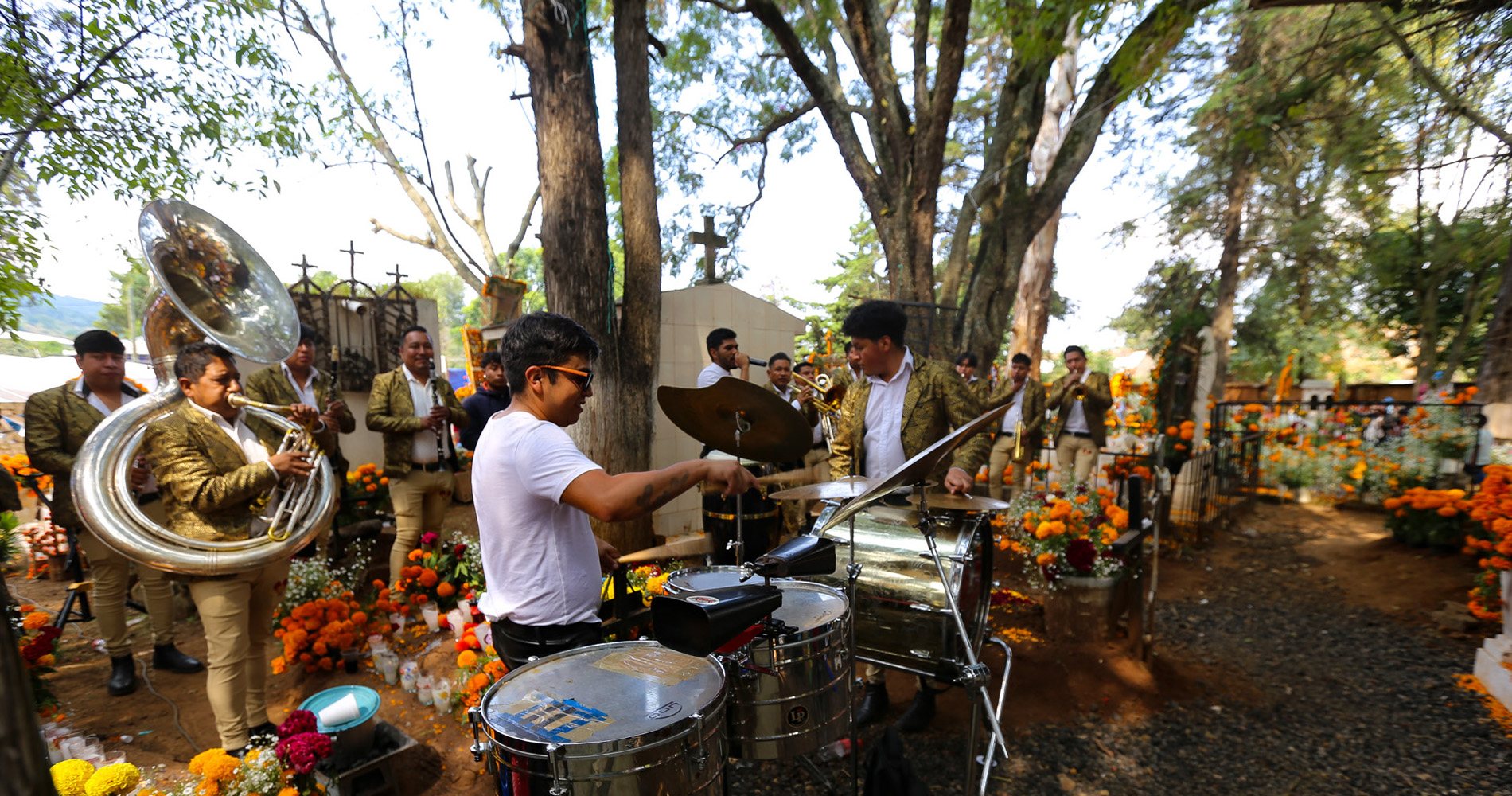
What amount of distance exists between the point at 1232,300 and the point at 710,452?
53.5ft

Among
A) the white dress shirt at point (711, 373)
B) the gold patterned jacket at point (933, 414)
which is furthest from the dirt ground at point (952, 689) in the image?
the white dress shirt at point (711, 373)

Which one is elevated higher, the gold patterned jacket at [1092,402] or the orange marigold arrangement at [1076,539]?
the gold patterned jacket at [1092,402]

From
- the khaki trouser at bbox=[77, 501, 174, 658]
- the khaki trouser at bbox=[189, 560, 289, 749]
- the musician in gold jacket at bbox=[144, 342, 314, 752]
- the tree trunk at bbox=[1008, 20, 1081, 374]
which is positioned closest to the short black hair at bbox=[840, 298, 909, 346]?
the musician in gold jacket at bbox=[144, 342, 314, 752]

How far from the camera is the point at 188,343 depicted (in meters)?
3.52

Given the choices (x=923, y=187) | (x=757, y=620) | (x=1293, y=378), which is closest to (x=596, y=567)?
(x=757, y=620)

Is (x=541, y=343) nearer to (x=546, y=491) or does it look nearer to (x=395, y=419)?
(x=546, y=491)

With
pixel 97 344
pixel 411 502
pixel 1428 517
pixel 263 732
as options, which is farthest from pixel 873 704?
pixel 1428 517

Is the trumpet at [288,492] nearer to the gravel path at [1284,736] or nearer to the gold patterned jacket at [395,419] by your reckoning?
the gold patterned jacket at [395,419]

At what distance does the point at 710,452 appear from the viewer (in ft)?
19.9

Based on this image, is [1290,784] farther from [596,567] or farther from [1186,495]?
[1186,495]

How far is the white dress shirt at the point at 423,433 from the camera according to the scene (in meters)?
5.25

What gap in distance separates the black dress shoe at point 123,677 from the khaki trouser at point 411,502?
5.19ft

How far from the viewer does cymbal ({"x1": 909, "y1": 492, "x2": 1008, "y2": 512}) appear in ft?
9.64

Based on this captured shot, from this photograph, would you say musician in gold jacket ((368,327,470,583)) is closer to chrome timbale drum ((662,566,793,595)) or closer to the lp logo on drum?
chrome timbale drum ((662,566,793,595))
